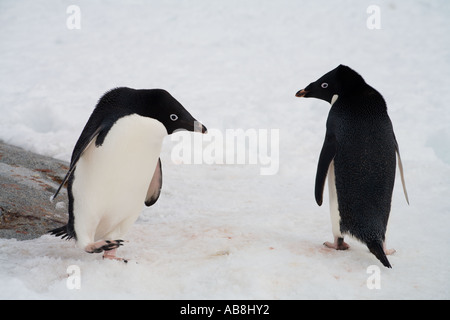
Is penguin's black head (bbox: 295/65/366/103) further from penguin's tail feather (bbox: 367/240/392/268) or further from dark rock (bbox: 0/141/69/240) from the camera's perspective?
dark rock (bbox: 0/141/69/240)

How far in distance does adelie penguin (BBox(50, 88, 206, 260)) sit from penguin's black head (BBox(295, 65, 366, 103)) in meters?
0.67

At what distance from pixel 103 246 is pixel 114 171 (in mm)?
306

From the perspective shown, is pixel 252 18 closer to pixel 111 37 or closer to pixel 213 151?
pixel 111 37

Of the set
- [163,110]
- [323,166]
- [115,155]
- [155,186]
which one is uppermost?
[163,110]

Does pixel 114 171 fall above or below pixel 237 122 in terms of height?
above

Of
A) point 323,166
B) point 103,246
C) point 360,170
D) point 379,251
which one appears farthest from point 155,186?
point 379,251

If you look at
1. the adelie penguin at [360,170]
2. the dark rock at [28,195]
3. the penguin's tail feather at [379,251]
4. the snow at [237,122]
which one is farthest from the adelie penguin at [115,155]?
the penguin's tail feather at [379,251]

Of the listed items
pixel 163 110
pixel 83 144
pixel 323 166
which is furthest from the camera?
pixel 323 166

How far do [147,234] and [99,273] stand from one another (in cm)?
66

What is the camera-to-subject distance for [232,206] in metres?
3.26

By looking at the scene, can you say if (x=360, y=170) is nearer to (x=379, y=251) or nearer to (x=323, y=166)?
(x=323, y=166)

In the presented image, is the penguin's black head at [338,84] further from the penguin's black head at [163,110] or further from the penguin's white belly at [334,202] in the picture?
the penguin's black head at [163,110]

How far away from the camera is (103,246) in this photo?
2064 millimetres

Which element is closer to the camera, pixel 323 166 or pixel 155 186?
pixel 323 166
